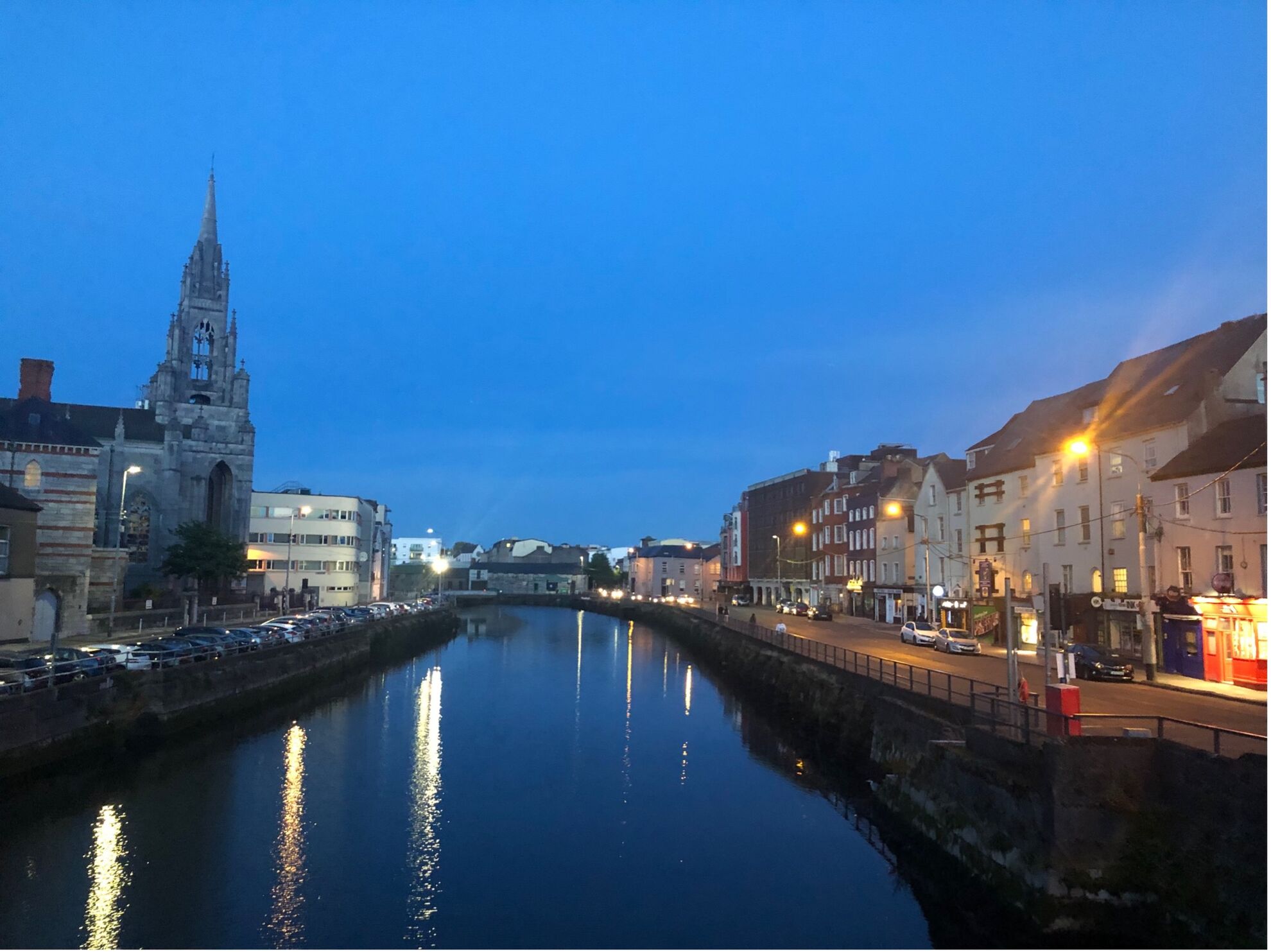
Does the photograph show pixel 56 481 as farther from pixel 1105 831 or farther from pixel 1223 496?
pixel 1223 496

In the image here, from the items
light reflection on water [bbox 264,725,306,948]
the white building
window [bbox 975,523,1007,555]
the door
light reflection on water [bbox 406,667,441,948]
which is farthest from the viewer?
the white building

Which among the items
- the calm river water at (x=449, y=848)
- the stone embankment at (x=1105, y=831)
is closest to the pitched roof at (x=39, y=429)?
the calm river water at (x=449, y=848)

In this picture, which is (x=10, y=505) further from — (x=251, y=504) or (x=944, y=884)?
(x=251, y=504)

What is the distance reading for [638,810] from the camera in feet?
93.5

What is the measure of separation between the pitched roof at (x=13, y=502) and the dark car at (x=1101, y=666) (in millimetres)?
50554

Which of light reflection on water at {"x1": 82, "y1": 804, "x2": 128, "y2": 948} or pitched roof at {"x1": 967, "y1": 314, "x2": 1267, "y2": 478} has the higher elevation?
pitched roof at {"x1": 967, "y1": 314, "x2": 1267, "y2": 478}

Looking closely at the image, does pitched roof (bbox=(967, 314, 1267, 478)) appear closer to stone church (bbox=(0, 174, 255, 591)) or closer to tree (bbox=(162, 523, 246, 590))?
tree (bbox=(162, 523, 246, 590))

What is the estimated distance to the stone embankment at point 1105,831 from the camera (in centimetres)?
1526

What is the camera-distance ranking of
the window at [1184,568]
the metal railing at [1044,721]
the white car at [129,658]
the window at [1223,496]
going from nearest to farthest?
the metal railing at [1044,721], the window at [1223,496], the window at [1184,568], the white car at [129,658]

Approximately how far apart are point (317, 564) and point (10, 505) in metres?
60.2

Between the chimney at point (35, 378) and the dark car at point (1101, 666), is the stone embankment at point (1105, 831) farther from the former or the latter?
the chimney at point (35, 378)

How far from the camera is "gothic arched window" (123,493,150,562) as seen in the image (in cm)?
8881

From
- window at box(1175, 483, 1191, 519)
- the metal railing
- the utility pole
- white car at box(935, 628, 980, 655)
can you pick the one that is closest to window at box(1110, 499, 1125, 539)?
the utility pole

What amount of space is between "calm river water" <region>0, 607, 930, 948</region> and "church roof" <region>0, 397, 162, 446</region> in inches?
2651
